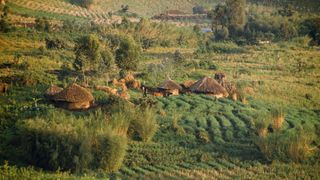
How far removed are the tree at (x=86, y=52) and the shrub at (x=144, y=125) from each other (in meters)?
10.6

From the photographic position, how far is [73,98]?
28.3 meters

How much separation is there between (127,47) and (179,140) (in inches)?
539

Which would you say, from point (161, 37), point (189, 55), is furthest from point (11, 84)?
point (161, 37)

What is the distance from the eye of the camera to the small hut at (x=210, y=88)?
33594 mm

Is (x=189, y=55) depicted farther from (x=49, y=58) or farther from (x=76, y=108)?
(x=76, y=108)

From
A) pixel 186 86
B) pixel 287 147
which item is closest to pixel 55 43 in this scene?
pixel 186 86

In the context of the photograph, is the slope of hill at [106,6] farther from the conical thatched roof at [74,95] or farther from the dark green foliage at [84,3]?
the conical thatched roof at [74,95]

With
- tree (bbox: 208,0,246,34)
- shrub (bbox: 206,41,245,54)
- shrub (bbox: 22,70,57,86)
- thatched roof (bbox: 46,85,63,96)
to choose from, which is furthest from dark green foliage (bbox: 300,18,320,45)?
thatched roof (bbox: 46,85,63,96)

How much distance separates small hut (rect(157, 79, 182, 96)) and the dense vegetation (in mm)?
1128

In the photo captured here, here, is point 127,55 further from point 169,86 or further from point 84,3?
point 84,3

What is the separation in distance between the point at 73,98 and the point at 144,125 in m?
5.29

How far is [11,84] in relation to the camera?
31359 millimetres

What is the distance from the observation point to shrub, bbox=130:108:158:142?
25.1 m

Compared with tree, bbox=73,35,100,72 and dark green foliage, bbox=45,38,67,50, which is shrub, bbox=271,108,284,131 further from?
dark green foliage, bbox=45,38,67,50
